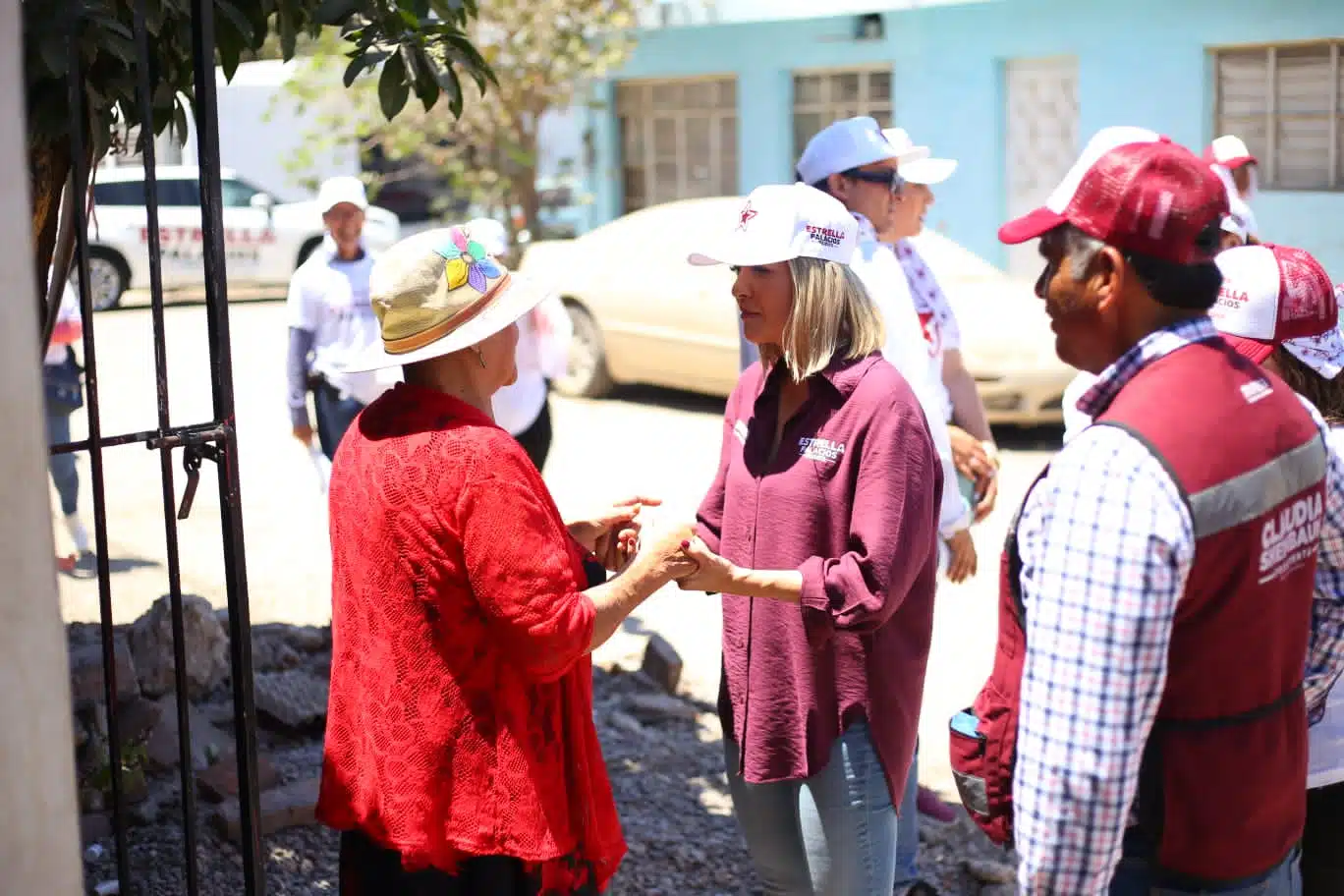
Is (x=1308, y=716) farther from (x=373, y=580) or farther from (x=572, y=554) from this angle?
(x=373, y=580)

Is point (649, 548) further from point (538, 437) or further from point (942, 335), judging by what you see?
point (538, 437)

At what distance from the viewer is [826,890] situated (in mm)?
3383

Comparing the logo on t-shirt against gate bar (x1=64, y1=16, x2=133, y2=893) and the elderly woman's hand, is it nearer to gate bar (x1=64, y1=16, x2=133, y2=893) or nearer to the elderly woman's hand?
the elderly woman's hand

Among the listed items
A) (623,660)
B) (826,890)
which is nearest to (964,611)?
(623,660)

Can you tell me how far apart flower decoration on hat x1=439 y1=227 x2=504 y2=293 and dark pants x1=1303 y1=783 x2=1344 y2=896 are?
1965 mm

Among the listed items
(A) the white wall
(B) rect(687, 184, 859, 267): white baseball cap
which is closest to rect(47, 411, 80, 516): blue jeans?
(B) rect(687, 184, 859, 267): white baseball cap

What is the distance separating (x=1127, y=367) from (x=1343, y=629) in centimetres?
78

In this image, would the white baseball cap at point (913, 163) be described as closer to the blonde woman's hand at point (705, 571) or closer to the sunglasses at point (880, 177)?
the sunglasses at point (880, 177)

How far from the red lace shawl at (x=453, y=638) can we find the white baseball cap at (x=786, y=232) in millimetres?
804

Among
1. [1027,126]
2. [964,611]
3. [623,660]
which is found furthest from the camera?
[1027,126]

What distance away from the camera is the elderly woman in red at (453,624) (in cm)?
279

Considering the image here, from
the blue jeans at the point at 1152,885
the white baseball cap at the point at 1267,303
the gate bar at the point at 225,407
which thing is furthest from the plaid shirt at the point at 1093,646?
the gate bar at the point at 225,407

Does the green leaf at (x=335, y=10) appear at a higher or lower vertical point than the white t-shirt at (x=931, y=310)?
higher

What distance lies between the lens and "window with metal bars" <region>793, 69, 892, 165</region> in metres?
17.4
